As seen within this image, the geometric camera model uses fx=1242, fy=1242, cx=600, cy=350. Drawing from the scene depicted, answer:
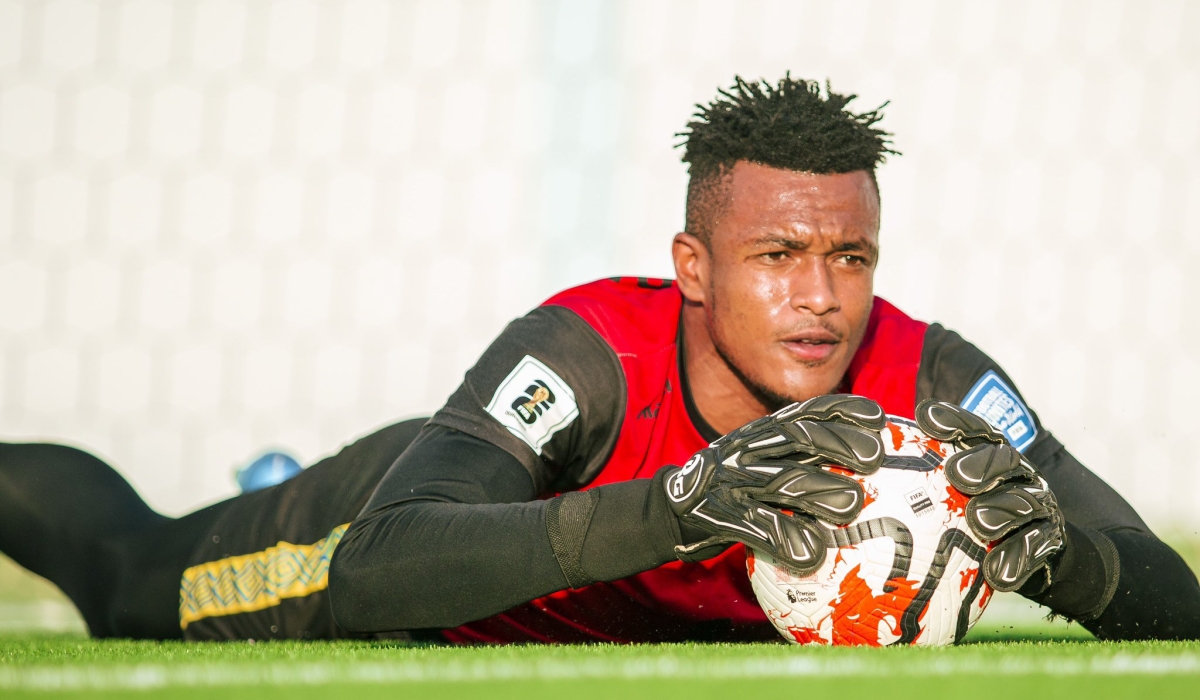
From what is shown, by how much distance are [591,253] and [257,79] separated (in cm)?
218

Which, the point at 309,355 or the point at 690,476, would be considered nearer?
the point at 690,476

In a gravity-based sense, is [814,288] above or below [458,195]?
below

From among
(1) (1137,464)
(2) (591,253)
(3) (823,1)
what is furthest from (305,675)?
(1) (1137,464)

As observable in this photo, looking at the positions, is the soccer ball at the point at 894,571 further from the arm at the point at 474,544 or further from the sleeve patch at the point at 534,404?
the sleeve patch at the point at 534,404

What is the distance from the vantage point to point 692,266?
11.1 feet

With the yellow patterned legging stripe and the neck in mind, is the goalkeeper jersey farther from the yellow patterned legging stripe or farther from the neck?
the yellow patterned legging stripe

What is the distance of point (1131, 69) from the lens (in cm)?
757

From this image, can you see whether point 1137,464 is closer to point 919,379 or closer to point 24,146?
point 919,379

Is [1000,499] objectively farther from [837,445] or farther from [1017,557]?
[837,445]

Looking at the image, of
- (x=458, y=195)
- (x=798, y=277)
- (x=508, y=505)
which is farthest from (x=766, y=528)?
(x=458, y=195)

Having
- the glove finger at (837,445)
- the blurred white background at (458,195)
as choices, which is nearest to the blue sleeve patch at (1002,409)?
the glove finger at (837,445)

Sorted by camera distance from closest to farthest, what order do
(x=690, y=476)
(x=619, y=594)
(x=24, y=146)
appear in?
(x=690, y=476), (x=619, y=594), (x=24, y=146)

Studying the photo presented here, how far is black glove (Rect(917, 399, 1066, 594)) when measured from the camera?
7.73 ft

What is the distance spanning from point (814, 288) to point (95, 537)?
2.37 m
